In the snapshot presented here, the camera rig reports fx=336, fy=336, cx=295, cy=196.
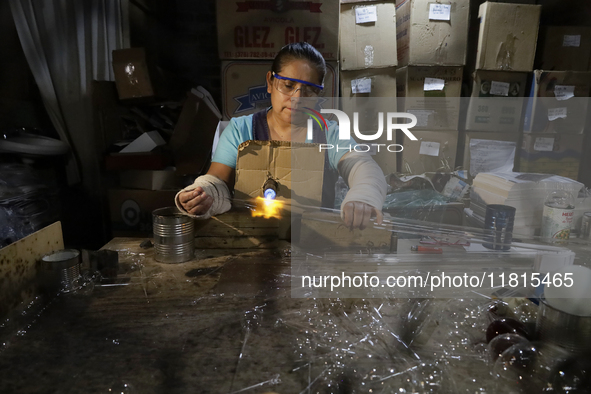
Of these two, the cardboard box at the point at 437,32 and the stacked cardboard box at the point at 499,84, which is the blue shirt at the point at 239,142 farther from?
the stacked cardboard box at the point at 499,84

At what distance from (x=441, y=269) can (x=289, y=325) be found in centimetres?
61

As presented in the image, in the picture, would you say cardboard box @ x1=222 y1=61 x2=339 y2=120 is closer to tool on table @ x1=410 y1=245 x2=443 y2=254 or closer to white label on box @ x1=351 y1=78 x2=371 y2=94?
white label on box @ x1=351 y1=78 x2=371 y2=94

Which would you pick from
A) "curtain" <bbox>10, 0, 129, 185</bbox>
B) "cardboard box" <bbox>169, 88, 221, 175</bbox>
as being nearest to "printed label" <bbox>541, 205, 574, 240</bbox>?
"cardboard box" <bbox>169, 88, 221, 175</bbox>

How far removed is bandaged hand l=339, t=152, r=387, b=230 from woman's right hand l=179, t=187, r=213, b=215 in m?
0.56

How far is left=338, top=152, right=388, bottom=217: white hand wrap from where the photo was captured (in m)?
1.28

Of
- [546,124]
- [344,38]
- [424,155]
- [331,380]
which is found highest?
[344,38]

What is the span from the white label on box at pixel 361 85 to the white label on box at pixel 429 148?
52cm

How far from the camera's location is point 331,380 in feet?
2.41

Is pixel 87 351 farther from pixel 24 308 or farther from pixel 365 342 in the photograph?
pixel 365 342

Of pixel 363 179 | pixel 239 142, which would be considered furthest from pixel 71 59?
pixel 363 179

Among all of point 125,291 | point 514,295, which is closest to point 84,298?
point 125,291

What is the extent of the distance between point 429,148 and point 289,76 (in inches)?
48.2

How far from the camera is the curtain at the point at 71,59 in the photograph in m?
1.88

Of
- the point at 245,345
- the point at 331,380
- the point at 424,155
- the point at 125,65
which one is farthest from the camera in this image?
the point at 424,155
